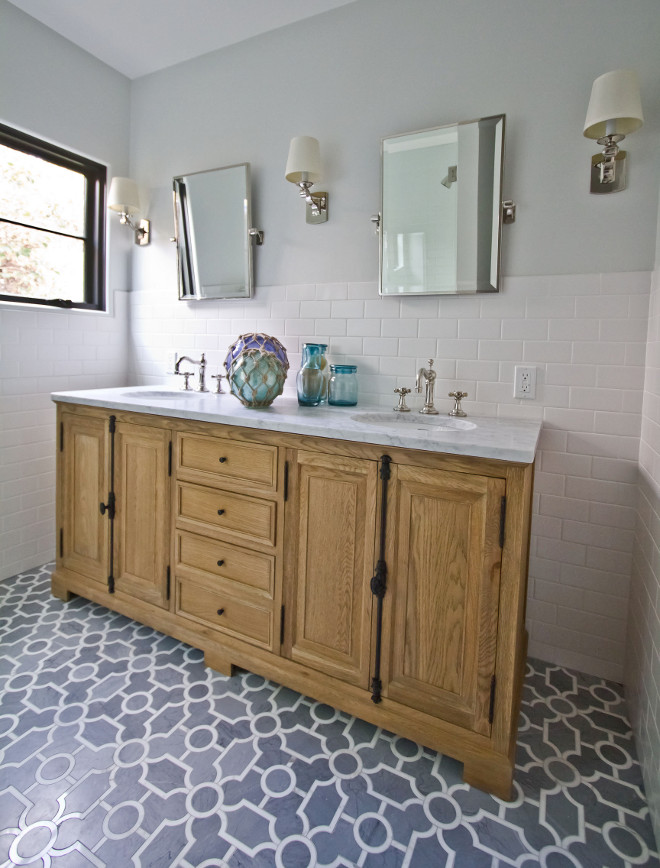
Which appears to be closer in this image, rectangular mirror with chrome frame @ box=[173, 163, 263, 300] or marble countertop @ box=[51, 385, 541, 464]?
marble countertop @ box=[51, 385, 541, 464]

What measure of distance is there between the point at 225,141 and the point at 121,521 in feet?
6.18

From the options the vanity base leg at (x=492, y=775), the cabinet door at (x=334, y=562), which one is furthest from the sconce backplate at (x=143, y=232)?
the vanity base leg at (x=492, y=775)

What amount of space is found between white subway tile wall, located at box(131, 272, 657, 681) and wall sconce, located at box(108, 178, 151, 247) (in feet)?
4.59

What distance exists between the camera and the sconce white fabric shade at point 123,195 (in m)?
2.57

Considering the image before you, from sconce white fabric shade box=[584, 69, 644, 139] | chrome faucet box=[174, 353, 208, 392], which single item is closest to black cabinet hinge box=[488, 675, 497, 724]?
sconce white fabric shade box=[584, 69, 644, 139]

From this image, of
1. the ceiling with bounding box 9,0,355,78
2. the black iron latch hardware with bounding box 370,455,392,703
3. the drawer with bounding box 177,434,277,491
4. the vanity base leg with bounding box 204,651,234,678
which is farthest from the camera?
the ceiling with bounding box 9,0,355,78

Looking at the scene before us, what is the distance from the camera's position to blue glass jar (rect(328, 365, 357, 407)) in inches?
82.7

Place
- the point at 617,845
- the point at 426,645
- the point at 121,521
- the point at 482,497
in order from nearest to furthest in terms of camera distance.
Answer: the point at 617,845 < the point at 482,497 < the point at 426,645 < the point at 121,521

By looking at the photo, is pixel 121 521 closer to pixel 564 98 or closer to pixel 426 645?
pixel 426 645

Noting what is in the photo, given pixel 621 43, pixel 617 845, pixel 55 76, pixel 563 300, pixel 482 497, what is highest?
pixel 55 76

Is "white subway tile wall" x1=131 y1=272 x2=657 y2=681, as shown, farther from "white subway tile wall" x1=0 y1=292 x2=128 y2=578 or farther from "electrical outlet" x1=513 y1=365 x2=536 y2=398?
"white subway tile wall" x1=0 y1=292 x2=128 y2=578

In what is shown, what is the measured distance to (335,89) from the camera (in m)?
2.15

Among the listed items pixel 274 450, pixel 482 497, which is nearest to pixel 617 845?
pixel 482 497

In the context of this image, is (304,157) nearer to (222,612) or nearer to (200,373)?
(200,373)
